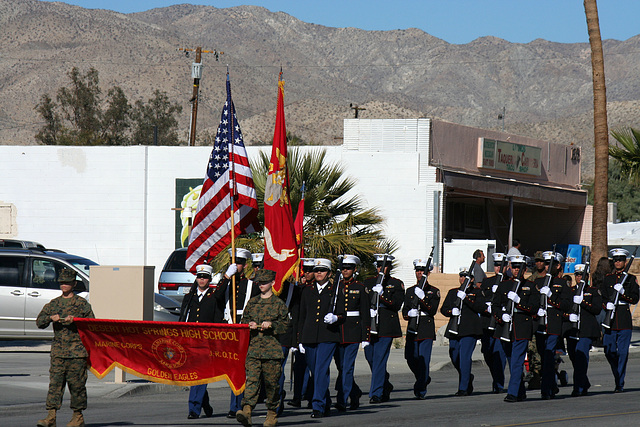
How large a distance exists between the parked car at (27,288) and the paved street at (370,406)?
1.48 meters

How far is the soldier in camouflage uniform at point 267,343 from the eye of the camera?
10.2 meters

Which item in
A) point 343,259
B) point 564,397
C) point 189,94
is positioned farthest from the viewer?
point 189,94

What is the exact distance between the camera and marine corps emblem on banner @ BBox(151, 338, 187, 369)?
35.6ft

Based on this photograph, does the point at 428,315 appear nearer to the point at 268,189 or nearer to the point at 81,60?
the point at 268,189

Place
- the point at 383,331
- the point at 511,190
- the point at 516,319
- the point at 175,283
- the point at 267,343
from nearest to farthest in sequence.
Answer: the point at 267,343, the point at 516,319, the point at 383,331, the point at 175,283, the point at 511,190

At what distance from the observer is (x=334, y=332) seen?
38.1 ft

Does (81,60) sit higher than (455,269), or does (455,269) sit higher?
(81,60)

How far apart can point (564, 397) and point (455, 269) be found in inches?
582

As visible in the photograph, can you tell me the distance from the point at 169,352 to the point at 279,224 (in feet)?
8.28

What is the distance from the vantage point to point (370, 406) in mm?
12352

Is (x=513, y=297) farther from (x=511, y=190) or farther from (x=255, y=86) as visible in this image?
(x=255, y=86)

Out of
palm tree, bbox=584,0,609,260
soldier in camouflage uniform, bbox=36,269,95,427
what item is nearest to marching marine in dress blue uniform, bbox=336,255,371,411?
soldier in camouflage uniform, bbox=36,269,95,427

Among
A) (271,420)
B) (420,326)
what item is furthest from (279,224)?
(271,420)

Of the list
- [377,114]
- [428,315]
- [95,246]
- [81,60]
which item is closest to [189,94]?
[81,60]
